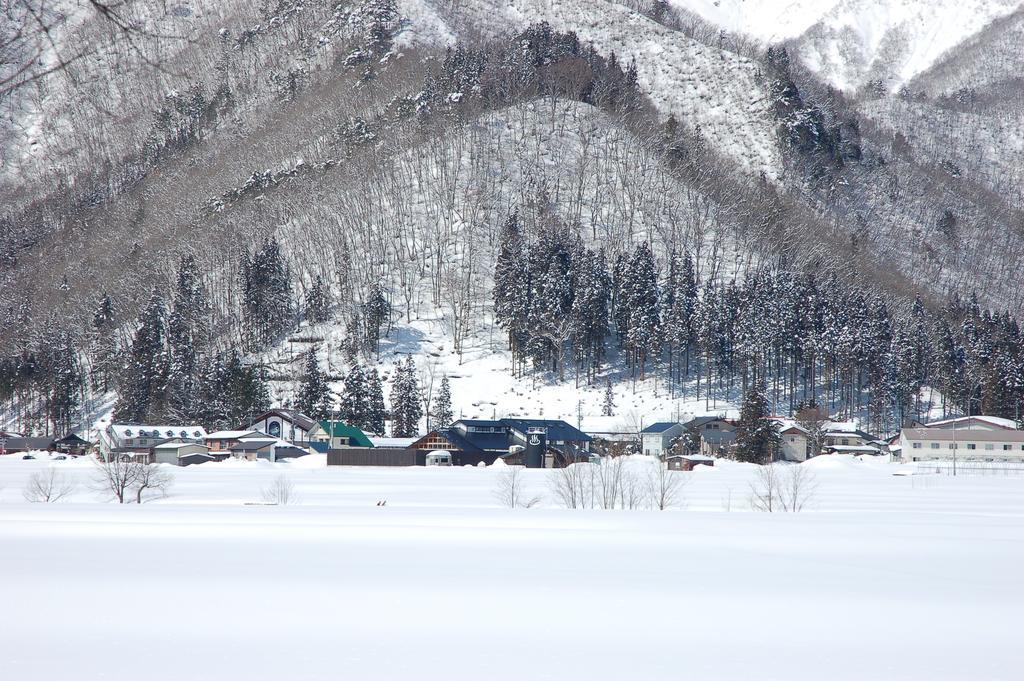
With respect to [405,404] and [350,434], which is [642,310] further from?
[350,434]

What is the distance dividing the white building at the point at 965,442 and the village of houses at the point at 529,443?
3.8 inches

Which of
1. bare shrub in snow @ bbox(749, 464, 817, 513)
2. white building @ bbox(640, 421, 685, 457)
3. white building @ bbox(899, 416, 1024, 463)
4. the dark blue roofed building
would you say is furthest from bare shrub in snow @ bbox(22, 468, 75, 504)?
white building @ bbox(899, 416, 1024, 463)

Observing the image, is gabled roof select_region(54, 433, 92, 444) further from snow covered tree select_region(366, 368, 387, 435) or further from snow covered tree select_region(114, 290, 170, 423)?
snow covered tree select_region(366, 368, 387, 435)

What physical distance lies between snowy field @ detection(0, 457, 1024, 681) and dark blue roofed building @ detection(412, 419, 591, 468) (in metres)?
45.9

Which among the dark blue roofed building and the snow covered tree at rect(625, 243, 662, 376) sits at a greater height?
the snow covered tree at rect(625, 243, 662, 376)

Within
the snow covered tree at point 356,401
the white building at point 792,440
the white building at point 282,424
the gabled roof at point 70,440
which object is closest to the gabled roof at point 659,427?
the white building at point 792,440

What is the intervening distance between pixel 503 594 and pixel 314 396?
8976cm

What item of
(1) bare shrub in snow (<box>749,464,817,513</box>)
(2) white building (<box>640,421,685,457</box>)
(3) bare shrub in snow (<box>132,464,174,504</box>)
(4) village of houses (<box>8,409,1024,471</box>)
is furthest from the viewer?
(2) white building (<box>640,421,685,457</box>)

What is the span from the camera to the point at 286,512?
4088 cm

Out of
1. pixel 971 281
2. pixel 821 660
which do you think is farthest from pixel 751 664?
pixel 971 281

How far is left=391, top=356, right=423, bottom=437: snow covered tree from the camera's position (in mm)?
105750

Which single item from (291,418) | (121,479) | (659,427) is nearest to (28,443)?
(291,418)

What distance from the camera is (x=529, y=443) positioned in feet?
282

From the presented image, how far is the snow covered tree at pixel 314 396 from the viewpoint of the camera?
352 ft
